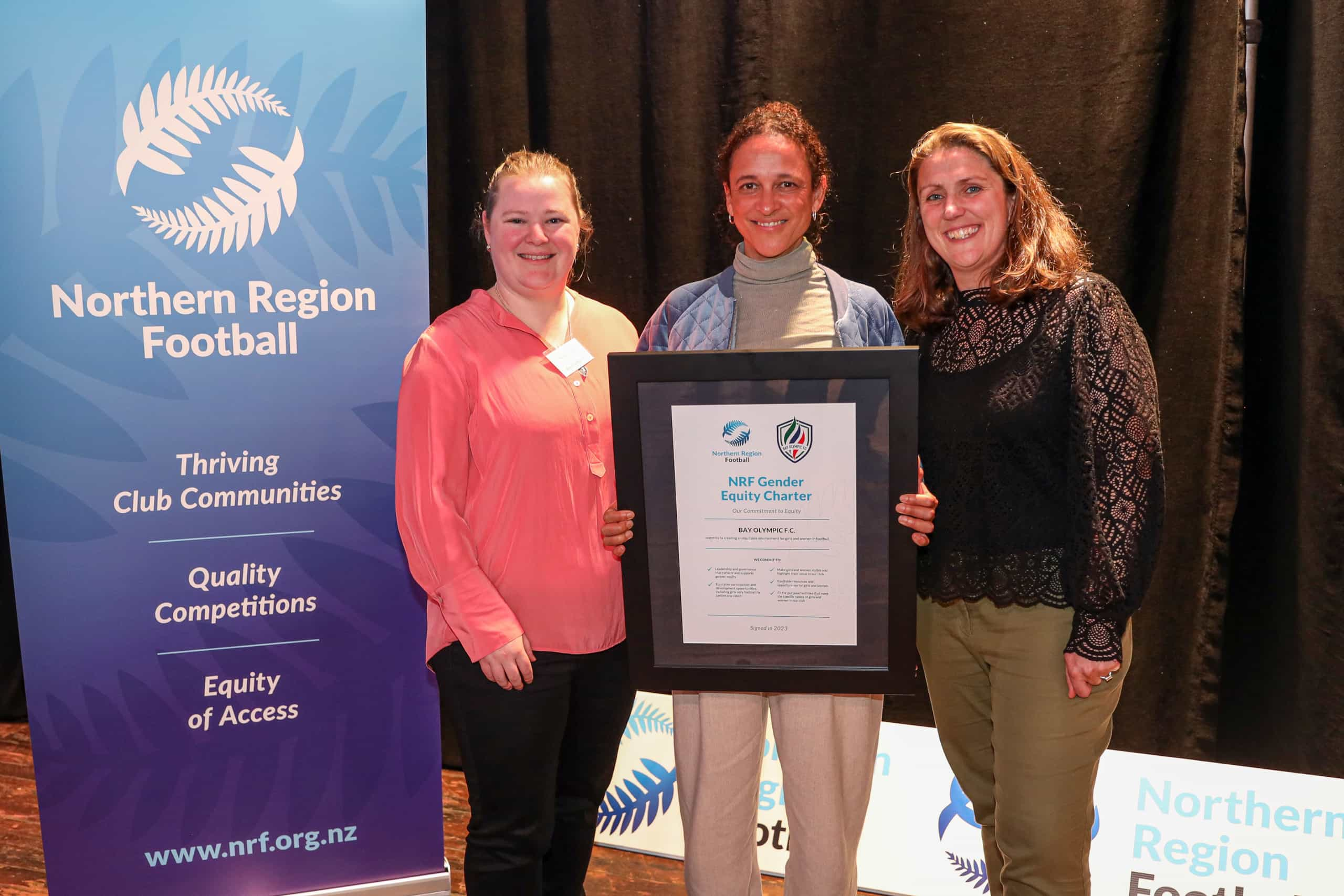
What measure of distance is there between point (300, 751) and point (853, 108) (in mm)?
2190

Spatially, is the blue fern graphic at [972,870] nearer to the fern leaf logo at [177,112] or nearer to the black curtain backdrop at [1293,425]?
the black curtain backdrop at [1293,425]

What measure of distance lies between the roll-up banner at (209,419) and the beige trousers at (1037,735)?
134 cm

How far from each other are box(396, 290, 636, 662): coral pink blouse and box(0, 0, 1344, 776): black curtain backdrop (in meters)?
1.22

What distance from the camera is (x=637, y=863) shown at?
8.70 feet

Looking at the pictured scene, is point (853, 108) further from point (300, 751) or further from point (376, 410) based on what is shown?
point (300, 751)

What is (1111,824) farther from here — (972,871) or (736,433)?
(736,433)

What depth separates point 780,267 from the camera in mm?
1805

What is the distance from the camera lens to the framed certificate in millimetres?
1562

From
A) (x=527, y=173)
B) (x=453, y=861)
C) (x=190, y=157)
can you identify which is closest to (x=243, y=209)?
(x=190, y=157)

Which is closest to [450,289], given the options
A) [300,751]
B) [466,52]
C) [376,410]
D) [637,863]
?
[466,52]

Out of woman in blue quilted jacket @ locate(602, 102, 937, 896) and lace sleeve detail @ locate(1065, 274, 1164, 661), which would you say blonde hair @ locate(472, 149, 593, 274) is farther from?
lace sleeve detail @ locate(1065, 274, 1164, 661)

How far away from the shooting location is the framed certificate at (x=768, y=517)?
1.56 m

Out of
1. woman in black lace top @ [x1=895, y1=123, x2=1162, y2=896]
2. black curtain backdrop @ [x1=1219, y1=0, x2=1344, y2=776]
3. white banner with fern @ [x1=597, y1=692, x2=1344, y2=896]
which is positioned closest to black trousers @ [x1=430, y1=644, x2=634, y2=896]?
white banner with fern @ [x1=597, y1=692, x2=1344, y2=896]

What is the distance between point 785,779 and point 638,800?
103 centimetres
